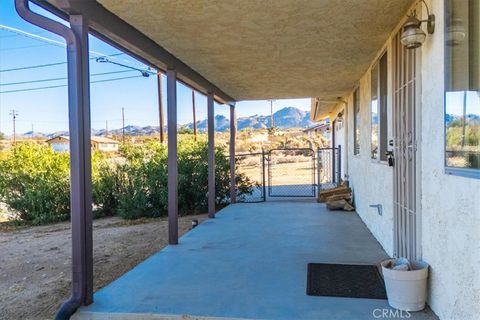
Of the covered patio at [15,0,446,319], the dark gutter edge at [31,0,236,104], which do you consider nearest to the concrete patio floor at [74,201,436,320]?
the covered patio at [15,0,446,319]

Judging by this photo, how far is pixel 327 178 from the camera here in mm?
14008

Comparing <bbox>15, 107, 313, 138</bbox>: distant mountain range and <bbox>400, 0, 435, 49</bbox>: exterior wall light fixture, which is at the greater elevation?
<bbox>15, 107, 313, 138</bbox>: distant mountain range

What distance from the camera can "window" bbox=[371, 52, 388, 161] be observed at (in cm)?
434

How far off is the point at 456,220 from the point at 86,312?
98.5 inches

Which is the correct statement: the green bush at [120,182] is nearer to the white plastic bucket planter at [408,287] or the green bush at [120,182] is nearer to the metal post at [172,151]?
the metal post at [172,151]

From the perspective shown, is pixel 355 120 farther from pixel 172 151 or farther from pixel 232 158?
pixel 172 151

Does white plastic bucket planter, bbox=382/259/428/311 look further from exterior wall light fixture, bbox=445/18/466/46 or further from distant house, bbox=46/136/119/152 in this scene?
distant house, bbox=46/136/119/152

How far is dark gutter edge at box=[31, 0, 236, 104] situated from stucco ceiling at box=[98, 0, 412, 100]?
0.08 meters

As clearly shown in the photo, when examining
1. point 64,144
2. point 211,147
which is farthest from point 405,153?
point 64,144

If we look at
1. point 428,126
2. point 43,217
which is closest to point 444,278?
point 428,126

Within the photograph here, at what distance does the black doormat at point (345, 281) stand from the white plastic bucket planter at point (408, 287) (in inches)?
10.3

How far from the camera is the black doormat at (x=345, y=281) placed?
3001 mm

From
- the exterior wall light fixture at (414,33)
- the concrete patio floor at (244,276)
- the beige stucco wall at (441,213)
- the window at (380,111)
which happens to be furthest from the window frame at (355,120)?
the exterior wall light fixture at (414,33)

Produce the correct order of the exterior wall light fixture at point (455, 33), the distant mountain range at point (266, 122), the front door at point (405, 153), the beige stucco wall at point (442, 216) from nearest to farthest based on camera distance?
1. the beige stucco wall at point (442, 216)
2. the exterior wall light fixture at point (455, 33)
3. the front door at point (405, 153)
4. the distant mountain range at point (266, 122)
